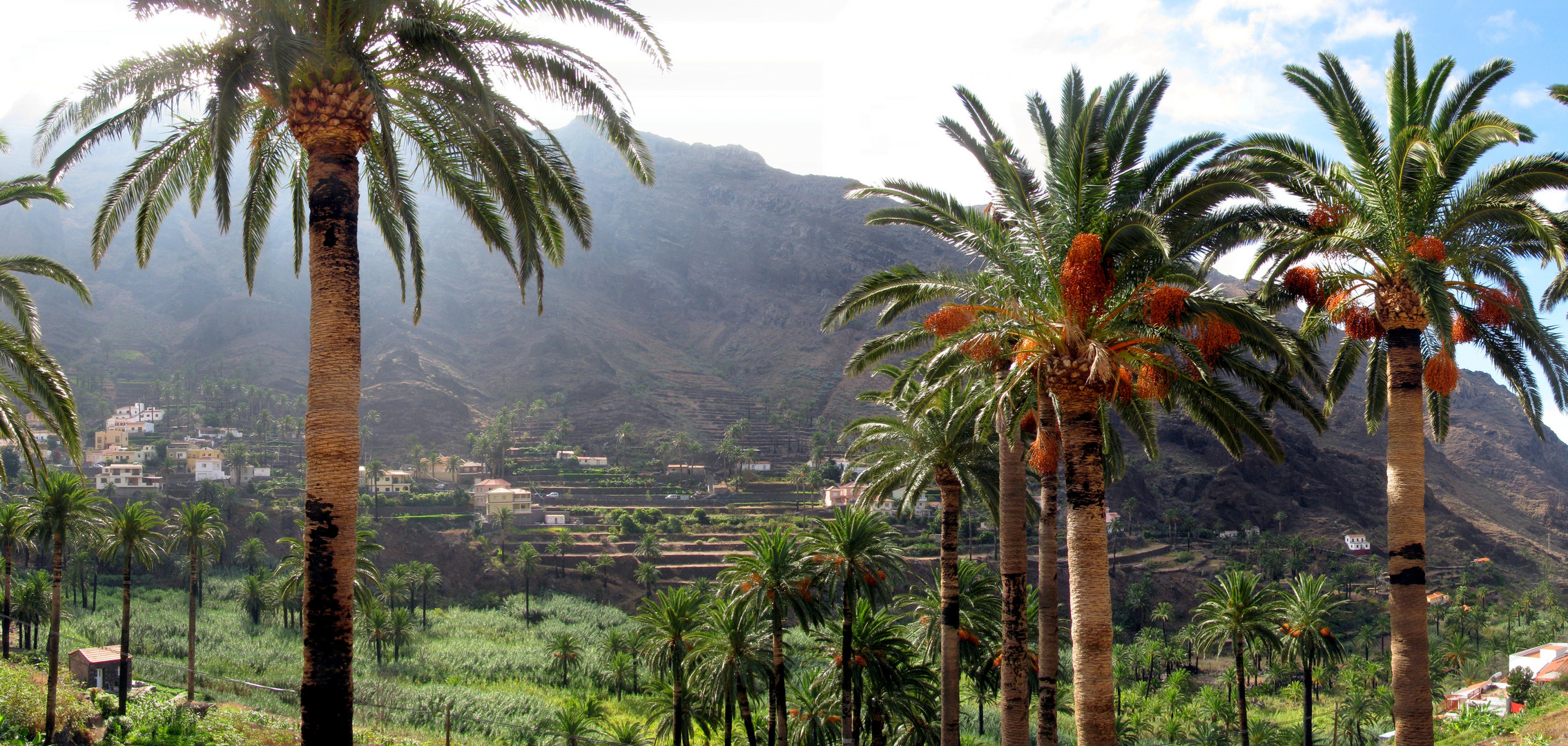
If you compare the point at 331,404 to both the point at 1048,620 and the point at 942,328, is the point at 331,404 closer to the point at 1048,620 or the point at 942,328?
the point at 942,328

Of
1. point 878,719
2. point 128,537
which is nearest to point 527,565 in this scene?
point 128,537

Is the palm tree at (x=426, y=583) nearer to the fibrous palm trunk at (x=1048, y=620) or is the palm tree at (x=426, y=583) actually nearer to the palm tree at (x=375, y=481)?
the palm tree at (x=375, y=481)

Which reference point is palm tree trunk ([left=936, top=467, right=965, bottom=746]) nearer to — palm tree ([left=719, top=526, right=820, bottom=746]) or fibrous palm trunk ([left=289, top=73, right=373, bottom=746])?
palm tree ([left=719, top=526, right=820, bottom=746])

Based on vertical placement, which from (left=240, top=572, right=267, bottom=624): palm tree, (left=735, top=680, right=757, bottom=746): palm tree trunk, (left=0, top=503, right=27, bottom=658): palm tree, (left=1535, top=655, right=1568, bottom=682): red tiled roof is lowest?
(left=1535, top=655, right=1568, bottom=682): red tiled roof

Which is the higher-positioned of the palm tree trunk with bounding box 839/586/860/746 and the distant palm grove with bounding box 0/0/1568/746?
the distant palm grove with bounding box 0/0/1568/746

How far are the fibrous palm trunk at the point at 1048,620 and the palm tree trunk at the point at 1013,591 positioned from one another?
36 cm

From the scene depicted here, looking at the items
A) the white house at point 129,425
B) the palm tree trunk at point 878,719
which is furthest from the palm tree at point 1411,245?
the white house at point 129,425

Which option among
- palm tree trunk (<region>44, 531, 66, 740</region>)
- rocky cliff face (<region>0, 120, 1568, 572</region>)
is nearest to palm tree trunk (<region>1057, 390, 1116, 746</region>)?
palm tree trunk (<region>44, 531, 66, 740</region>)

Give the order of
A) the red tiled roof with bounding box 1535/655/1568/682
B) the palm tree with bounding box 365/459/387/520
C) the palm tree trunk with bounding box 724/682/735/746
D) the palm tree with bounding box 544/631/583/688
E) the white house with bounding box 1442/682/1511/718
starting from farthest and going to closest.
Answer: the palm tree with bounding box 365/459/387/520 → the palm tree with bounding box 544/631/583/688 → the red tiled roof with bounding box 1535/655/1568/682 → the white house with bounding box 1442/682/1511/718 → the palm tree trunk with bounding box 724/682/735/746

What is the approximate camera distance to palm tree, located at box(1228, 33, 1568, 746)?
36.9 feet

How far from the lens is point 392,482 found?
106812mm

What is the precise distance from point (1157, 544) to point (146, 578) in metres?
100

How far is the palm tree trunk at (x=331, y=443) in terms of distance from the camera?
26.4 ft

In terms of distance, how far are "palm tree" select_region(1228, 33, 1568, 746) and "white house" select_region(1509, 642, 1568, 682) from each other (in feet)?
147
